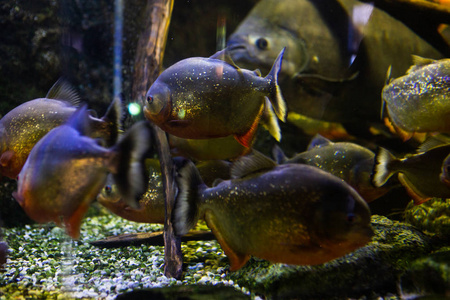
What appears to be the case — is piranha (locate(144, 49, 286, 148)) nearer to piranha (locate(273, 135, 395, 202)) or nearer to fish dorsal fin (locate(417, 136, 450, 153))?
piranha (locate(273, 135, 395, 202))

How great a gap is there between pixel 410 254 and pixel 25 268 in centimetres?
309

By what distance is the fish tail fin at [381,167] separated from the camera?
7.99 ft

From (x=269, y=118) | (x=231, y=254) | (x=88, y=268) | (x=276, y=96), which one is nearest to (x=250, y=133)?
(x=269, y=118)

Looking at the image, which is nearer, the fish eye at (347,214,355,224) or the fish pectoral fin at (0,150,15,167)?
the fish eye at (347,214,355,224)

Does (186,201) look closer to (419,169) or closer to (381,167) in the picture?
(381,167)

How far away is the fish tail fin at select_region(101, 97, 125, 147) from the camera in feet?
6.15

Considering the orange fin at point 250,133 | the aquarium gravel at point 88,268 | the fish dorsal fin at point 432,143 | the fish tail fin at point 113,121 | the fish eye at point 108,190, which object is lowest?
the aquarium gravel at point 88,268

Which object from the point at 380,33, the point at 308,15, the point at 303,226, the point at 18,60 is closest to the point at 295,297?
the point at 303,226

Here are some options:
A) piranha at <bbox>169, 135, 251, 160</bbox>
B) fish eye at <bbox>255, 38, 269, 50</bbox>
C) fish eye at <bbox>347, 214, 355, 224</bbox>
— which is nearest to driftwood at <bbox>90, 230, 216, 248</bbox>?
piranha at <bbox>169, 135, 251, 160</bbox>

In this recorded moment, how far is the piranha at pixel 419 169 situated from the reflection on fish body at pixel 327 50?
1314mm

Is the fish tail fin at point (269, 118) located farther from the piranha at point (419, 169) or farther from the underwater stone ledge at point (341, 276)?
→ the underwater stone ledge at point (341, 276)

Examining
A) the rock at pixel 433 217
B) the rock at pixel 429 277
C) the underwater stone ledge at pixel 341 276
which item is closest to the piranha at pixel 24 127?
the underwater stone ledge at pixel 341 276

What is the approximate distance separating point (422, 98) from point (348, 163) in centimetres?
74

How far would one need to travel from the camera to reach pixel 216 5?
3.75 meters
